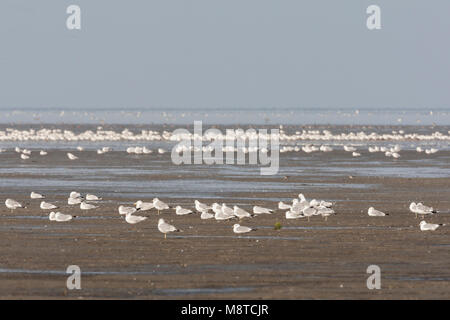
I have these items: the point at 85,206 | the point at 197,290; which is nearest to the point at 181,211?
the point at 85,206

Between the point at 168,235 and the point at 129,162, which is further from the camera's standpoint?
the point at 129,162

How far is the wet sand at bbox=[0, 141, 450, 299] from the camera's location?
55.4 ft

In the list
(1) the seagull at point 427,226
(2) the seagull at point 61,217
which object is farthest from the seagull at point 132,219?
(1) the seagull at point 427,226

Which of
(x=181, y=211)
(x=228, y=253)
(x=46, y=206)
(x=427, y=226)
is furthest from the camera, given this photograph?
(x=46, y=206)

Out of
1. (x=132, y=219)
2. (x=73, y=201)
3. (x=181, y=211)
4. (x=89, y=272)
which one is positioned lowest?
(x=73, y=201)

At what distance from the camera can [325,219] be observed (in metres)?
26.2

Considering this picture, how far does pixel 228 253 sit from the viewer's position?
2059 centimetres

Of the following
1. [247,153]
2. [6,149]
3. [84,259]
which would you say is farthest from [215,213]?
[6,149]

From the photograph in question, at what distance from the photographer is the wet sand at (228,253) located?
16.9m

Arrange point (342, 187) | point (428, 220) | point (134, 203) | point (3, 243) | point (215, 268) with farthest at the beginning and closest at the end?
point (342, 187) → point (134, 203) → point (428, 220) → point (3, 243) → point (215, 268)

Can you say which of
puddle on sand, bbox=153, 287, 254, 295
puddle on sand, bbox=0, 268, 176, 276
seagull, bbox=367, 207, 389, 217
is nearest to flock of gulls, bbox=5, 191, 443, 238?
seagull, bbox=367, 207, 389, 217

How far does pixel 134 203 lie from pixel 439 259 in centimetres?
1222

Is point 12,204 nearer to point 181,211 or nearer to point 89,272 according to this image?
point 181,211

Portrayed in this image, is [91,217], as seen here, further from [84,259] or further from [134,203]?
[84,259]
